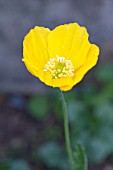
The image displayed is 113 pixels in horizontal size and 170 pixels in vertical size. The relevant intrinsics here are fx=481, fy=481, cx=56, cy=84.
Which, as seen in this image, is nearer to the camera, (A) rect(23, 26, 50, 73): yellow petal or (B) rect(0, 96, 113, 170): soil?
(A) rect(23, 26, 50, 73): yellow petal

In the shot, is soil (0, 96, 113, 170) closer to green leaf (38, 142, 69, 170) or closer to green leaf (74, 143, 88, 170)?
green leaf (38, 142, 69, 170)

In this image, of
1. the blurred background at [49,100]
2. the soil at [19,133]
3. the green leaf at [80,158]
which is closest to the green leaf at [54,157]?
the blurred background at [49,100]

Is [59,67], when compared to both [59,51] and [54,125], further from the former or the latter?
[54,125]

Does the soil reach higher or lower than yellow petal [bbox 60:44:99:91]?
lower

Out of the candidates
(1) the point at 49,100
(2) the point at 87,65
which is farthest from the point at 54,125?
(2) the point at 87,65

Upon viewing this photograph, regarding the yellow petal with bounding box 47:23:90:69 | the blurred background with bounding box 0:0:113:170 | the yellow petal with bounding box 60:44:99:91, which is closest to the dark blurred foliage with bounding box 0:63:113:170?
the blurred background with bounding box 0:0:113:170

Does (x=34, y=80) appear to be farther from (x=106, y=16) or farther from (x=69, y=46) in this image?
(x=69, y=46)

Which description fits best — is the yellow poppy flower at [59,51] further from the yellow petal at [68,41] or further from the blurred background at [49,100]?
the blurred background at [49,100]

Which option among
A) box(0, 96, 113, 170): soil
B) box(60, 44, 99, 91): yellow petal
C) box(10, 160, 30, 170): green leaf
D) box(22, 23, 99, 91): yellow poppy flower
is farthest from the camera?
box(0, 96, 113, 170): soil

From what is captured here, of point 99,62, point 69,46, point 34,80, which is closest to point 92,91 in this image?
point 99,62
